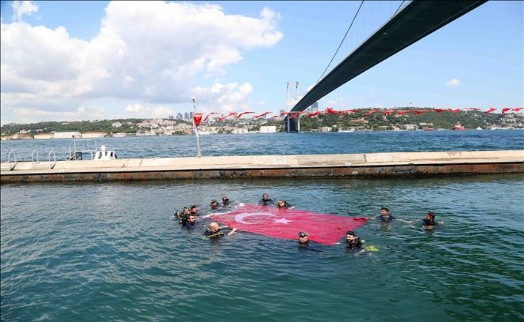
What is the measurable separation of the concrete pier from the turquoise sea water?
952cm

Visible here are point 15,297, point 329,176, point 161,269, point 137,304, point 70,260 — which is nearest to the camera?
point 137,304

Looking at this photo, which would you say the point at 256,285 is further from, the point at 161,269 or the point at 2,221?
the point at 2,221

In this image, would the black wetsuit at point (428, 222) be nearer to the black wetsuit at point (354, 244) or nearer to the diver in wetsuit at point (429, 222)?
the diver in wetsuit at point (429, 222)

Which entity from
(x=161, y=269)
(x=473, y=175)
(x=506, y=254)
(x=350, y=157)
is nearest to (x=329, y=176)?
(x=350, y=157)

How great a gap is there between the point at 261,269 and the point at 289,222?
20.3 feet

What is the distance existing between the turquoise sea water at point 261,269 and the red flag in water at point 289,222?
86cm

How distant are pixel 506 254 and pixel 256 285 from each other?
384 inches

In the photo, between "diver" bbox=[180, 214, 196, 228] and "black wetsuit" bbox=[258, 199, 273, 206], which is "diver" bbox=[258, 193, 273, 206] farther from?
"diver" bbox=[180, 214, 196, 228]

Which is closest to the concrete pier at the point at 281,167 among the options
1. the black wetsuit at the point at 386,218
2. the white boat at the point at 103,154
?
the white boat at the point at 103,154

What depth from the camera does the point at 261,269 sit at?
13328mm

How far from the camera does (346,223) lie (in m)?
18.9

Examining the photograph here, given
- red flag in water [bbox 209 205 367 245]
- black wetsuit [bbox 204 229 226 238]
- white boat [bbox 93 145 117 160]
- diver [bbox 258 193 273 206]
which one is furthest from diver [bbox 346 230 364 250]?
white boat [bbox 93 145 117 160]

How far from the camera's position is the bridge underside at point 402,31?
4144 centimetres

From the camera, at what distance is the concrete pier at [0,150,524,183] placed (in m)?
32.7
